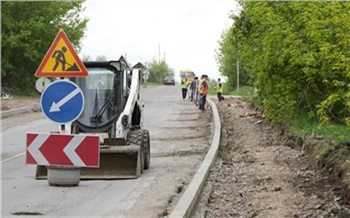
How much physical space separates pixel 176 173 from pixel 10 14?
35.3m

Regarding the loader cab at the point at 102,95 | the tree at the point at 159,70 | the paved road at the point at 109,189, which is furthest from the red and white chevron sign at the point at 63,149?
the tree at the point at 159,70

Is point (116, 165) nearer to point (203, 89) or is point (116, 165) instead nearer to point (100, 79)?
point (100, 79)

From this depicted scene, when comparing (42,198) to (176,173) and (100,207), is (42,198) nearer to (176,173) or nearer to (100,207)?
(100,207)

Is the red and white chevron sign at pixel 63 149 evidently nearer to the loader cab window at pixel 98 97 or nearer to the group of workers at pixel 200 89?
the loader cab window at pixel 98 97

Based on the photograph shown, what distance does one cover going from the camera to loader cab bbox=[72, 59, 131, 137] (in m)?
15.8

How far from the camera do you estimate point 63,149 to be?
40.7 feet

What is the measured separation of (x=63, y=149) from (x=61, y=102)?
90 centimetres

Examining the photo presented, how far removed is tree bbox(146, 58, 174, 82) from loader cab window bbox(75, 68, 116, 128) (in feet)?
377

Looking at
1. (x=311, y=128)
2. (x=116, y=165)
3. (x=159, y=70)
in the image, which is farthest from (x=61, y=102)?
(x=159, y=70)

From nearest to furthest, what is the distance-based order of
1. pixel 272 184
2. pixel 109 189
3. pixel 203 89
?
pixel 109 189, pixel 272 184, pixel 203 89

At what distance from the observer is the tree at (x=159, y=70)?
133 metres

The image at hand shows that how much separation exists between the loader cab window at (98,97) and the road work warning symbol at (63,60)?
3.72 meters

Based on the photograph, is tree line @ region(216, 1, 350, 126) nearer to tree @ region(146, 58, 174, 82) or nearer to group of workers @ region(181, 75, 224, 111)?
group of workers @ region(181, 75, 224, 111)

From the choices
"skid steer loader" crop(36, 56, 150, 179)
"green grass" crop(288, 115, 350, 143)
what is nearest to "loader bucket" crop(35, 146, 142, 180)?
"skid steer loader" crop(36, 56, 150, 179)
